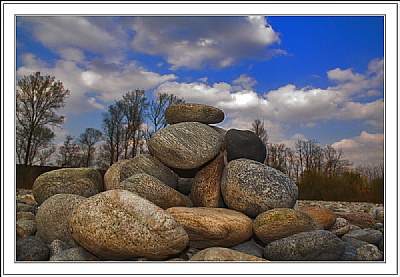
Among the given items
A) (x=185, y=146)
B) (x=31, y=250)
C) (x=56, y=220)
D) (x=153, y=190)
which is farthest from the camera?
(x=185, y=146)

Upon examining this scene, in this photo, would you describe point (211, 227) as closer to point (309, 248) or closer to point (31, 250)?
point (309, 248)

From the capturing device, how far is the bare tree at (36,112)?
707cm

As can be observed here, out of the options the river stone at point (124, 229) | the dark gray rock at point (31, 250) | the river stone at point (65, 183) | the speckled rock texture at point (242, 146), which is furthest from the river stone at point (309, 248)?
the river stone at point (65, 183)

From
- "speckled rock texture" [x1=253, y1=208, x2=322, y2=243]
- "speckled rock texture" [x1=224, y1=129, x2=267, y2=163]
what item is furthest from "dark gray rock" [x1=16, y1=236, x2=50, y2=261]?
"speckled rock texture" [x1=224, y1=129, x2=267, y2=163]

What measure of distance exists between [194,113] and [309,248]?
3.49m

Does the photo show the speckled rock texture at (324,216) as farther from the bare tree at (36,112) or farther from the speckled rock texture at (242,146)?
the bare tree at (36,112)

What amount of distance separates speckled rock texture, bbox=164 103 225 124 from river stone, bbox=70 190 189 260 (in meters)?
2.73

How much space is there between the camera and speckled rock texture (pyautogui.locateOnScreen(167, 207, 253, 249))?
5723 millimetres

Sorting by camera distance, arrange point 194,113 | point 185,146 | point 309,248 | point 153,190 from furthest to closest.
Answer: point 194,113
point 185,146
point 153,190
point 309,248

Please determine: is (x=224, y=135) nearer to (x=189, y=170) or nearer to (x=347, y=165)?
(x=189, y=170)

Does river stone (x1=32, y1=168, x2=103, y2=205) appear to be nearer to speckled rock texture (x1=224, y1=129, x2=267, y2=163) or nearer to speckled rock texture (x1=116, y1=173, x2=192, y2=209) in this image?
speckled rock texture (x1=116, y1=173, x2=192, y2=209)

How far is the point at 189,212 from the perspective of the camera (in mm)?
5898

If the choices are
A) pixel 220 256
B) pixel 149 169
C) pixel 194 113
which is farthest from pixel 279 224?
pixel 194 113

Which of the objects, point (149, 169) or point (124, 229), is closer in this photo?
point (124, 229)
